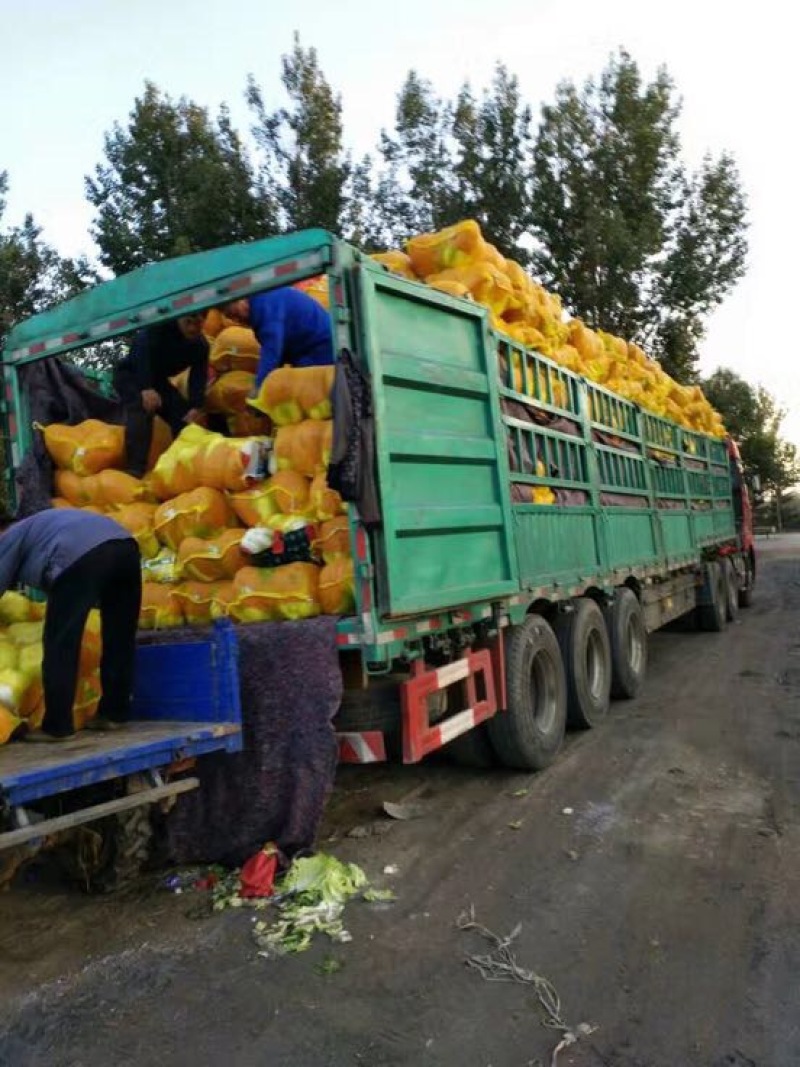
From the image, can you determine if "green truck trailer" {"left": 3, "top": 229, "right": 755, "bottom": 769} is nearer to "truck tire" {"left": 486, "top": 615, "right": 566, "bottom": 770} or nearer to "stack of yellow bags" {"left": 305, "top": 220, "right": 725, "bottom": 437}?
"truck tire" {"left": 486, "top": 615, "right": 566, "bottom": 770}

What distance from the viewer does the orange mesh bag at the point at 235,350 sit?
197 inches

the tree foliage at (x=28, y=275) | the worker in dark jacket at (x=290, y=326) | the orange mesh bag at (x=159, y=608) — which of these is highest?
the tree foliage at (x=28, y=275)

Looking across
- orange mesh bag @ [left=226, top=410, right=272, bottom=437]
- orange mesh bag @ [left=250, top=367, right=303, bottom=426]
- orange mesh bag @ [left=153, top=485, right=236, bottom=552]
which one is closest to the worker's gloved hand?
orange mesh bag @ [left=226, top=410, right=272, bottom=437]

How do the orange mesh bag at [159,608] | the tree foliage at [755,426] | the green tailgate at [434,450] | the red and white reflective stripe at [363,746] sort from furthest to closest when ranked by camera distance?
1. the tree foliage at [755,426]
2. the orange mesh bag at [159,608]
3. the red and white reflective stripe at [363,746]
4. the green tailgate at [434,450]

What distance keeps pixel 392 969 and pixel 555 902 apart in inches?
32.3

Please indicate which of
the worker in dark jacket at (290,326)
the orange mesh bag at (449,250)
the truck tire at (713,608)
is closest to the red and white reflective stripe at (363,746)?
the worker in dark jacket at (290,326)

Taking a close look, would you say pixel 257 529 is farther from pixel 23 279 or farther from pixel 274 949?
pixel 23 279

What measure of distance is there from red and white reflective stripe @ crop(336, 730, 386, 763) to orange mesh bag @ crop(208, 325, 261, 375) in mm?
2442

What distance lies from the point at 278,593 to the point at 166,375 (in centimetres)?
197

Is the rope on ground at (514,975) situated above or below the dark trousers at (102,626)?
below

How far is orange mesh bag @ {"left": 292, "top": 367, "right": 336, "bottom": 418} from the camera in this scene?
4.08m

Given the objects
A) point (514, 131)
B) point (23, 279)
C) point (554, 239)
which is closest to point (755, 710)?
point (23, 279)

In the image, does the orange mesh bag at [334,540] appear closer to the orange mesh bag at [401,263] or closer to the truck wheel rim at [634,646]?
the orange mesh bag at [401,263]

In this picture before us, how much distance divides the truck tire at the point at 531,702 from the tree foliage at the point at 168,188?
44.3 feet
